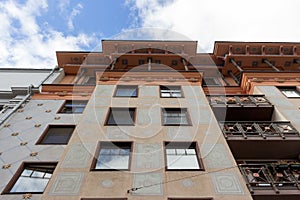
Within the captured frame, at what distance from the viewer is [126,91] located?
12.6 meters

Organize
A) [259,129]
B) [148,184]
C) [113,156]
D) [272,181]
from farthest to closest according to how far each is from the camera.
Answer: [259,129] → [113,156] → [272,181] → [148,184]

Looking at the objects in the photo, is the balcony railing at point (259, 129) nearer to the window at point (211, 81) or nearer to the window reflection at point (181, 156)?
the window reflection at point (181, 156)

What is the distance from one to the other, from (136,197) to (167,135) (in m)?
3.03

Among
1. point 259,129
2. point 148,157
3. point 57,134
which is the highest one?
point 57,134

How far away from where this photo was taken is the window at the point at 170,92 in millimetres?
12166

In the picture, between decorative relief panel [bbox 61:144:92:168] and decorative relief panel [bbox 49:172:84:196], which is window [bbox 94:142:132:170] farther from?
decorative relief panel [bbox 49:172:84:196]

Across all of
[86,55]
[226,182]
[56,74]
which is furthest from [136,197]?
[86,55]

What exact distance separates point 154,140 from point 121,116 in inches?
90.8

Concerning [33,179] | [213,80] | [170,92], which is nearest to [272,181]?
[170,92]

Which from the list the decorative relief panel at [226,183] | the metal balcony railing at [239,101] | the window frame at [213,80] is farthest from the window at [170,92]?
the decorative relief panel at [226,183]

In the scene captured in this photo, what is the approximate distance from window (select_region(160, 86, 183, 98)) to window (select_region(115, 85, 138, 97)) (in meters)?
1.39

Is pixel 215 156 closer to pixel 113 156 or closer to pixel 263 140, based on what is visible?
pixel 263 140

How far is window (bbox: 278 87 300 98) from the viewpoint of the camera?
1265cm

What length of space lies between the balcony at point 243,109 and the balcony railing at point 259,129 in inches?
53.2
